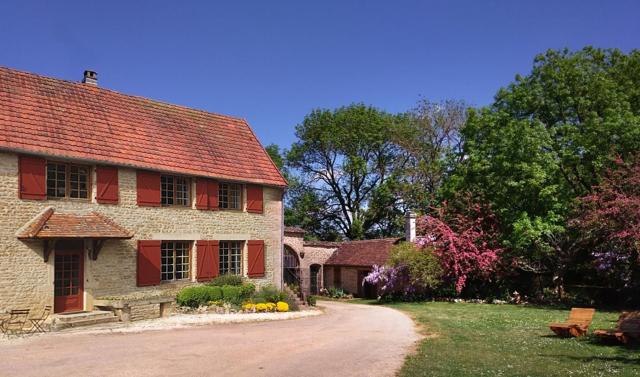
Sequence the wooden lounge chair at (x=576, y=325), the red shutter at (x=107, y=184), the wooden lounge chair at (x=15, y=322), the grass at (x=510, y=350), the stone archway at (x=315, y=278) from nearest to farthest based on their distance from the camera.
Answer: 1. the grass at (x=510, y=350)
2. the wooden lounge chair at (x=576, y=325)
3. the wooden lounge chair at (x=15, y=322)
4. the red shutter at (x=107, y=184)
5. the stone archway at (x=315, y=278)

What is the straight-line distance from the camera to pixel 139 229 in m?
19.5

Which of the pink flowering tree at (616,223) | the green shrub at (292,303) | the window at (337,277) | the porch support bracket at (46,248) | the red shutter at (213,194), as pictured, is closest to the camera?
the porch support bracket at (46,248)

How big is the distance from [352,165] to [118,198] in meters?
24.1

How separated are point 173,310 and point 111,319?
106 inches

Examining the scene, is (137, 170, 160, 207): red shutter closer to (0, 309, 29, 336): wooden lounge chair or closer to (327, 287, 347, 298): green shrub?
(0, 309, 29, 336): wooden lounge chair

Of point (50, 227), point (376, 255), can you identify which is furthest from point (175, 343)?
point (376, 255)

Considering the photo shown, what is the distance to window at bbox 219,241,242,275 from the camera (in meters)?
22.5

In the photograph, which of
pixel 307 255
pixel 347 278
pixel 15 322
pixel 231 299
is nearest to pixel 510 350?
pixel 231 299

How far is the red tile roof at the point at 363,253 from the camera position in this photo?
31.6 m

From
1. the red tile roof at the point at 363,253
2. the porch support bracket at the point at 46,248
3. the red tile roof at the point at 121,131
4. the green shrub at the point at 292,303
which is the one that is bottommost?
the green shrub at the point at 292,303

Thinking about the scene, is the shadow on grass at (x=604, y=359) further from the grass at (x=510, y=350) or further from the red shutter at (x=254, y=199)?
the red shutter at (x=254, y=199)

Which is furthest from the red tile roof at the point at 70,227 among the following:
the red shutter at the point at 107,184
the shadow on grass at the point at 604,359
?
the shadow on grass at the point at 604,359

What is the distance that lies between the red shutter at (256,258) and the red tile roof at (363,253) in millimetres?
9056

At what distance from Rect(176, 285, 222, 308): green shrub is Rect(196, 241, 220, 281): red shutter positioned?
1.19 m
